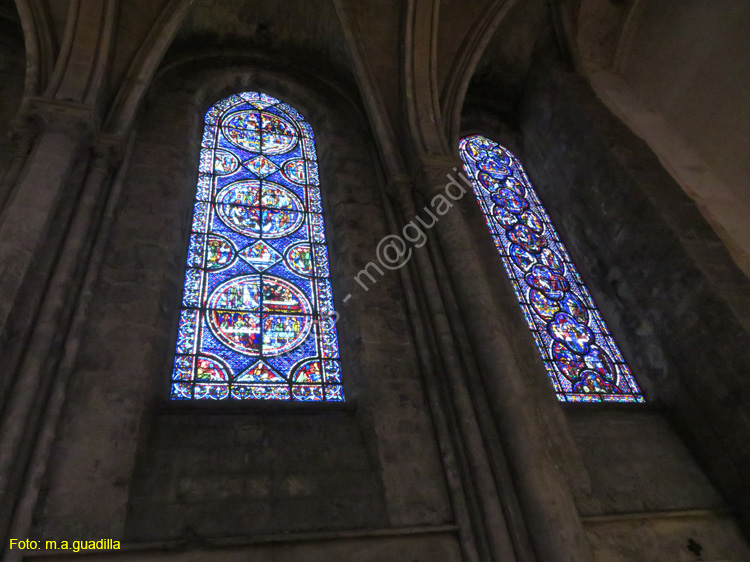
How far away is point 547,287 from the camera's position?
21.9 ft

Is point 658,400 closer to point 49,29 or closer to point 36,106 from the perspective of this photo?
point 36,106

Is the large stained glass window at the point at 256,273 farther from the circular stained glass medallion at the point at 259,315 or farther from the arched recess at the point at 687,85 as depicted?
the arched recess at the point at 687,85

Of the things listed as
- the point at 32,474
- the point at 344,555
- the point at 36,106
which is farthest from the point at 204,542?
the point at 36,106

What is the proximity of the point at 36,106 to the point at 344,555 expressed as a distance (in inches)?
181

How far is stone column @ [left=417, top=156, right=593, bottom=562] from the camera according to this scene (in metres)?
3.43

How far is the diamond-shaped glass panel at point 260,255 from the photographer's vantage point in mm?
5527

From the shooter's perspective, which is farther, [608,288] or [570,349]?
[608,288]

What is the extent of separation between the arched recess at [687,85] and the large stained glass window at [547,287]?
1656 mm

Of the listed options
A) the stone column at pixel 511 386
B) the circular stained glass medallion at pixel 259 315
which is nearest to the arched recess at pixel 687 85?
the stone column at pixel 511 386

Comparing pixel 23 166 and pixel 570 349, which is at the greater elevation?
pixel 23 166

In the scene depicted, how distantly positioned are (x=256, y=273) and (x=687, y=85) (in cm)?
633

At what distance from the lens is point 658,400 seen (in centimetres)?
571

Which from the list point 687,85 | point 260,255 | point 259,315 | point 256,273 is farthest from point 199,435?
point 687,85


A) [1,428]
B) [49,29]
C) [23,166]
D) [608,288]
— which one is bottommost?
[1,428]
